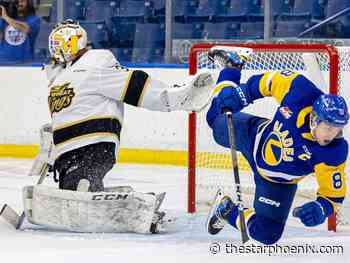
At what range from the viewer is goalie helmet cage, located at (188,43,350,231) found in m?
4.76

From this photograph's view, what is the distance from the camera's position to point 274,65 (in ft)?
19.1

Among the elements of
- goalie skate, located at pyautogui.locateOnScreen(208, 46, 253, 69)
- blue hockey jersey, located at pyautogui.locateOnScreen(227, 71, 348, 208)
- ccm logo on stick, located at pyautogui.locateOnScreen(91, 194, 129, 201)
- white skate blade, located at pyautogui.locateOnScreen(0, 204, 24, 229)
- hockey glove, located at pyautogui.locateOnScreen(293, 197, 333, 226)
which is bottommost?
white skate blade, located at pyautogui.locateOnScreen(0, 204, 24, 229)

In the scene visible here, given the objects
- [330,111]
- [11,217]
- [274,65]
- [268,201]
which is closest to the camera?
[330,111]

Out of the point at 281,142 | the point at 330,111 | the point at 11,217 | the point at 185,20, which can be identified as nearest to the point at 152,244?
the point at 281,142

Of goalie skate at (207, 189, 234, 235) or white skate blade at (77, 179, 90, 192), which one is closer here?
goalie skate at (207, 189, 234, 235)

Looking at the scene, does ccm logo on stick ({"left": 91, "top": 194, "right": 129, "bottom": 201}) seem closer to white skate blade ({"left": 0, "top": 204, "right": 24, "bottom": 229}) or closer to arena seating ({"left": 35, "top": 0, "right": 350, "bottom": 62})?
white skate blade ({"left": 0, "top": 204, "right": 24, "bottom": 229})

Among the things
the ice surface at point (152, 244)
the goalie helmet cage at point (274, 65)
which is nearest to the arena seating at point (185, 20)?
Result: the goalie helmet cage at point (274, 65)

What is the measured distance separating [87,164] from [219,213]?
0.64 meters

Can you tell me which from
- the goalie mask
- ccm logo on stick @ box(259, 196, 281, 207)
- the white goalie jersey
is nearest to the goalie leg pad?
the white goalie jersey

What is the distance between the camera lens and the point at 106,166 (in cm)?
466

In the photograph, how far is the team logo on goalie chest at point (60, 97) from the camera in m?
4.60

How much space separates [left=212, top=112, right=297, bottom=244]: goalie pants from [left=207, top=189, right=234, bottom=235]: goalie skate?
0.13 feet

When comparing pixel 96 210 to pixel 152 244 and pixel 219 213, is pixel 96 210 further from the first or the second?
pixel 219 213

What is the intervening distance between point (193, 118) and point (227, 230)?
735 mm
